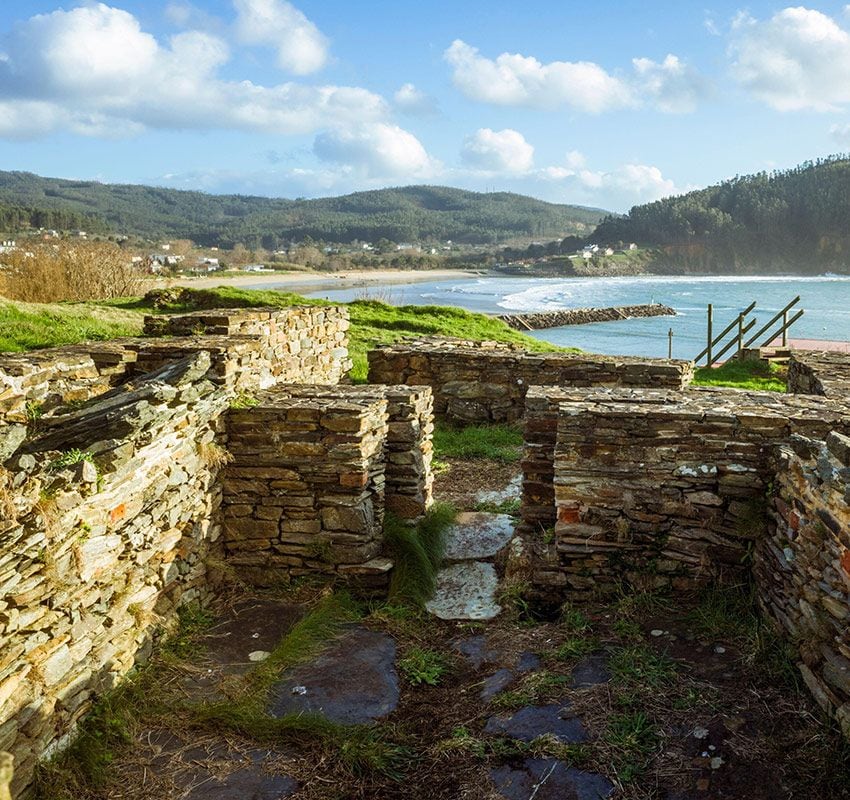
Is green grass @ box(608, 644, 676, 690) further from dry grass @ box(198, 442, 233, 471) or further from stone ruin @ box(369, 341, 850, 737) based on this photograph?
dry grass @ box(198, 442, 233, 471)

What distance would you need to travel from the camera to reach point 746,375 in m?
16.3

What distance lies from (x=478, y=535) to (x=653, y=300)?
6678 centimetres

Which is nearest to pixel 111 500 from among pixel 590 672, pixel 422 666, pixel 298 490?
pixel 298 490

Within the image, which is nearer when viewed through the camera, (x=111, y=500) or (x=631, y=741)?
(x=631, y=741)

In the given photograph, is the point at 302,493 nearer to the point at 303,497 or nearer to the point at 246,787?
the point at 303,497

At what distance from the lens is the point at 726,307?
67.8 metres

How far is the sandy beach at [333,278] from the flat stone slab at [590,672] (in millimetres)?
43886

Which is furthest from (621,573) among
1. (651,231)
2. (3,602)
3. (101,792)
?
(651,231)

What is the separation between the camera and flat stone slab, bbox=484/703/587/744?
3736 millimetres

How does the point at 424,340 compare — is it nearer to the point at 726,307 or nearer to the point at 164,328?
the point at 164,328

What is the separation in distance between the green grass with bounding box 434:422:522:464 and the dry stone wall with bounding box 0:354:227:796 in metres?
4.61

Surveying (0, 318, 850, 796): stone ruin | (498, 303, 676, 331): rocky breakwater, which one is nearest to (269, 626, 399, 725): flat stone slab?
(0, 318, 850, 796): stone ruin

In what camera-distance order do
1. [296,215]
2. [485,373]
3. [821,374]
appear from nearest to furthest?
[821,374], [485,373], [296,215]

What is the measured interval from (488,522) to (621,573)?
2103 millimetres
